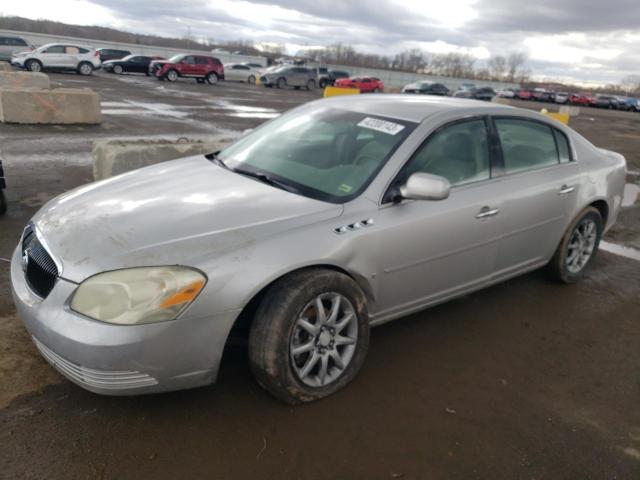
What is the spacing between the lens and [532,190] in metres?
3.79

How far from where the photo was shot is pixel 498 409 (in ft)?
9.35

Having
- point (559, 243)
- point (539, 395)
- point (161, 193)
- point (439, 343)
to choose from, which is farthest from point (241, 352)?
point (559, 243)

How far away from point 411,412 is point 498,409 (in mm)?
498

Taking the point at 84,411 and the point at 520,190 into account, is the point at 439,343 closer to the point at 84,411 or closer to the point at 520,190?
the point at 520,190

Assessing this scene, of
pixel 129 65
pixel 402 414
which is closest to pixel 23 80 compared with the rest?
pixel 402 414

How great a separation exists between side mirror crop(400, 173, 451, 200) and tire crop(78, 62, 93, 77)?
29.7 m

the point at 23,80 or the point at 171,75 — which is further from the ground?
the point at 23,80

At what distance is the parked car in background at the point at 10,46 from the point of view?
29562 mm

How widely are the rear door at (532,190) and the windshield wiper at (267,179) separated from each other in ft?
4.86

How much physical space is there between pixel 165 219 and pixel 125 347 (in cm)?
73

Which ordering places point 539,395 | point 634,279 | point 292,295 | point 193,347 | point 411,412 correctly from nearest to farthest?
point 193,347
point 292,295
point 411,412
point 539,395
point 634,279

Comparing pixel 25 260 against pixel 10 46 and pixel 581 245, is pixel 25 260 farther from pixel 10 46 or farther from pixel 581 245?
pixel 10 46

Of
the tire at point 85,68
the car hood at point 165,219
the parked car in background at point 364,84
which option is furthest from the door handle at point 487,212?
the parked car in background at point 364,84

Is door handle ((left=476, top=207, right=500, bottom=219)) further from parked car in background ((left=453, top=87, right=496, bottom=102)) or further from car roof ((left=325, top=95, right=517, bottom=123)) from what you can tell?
parked car in background ((left=453, top=87, right=496, bottom=102))
